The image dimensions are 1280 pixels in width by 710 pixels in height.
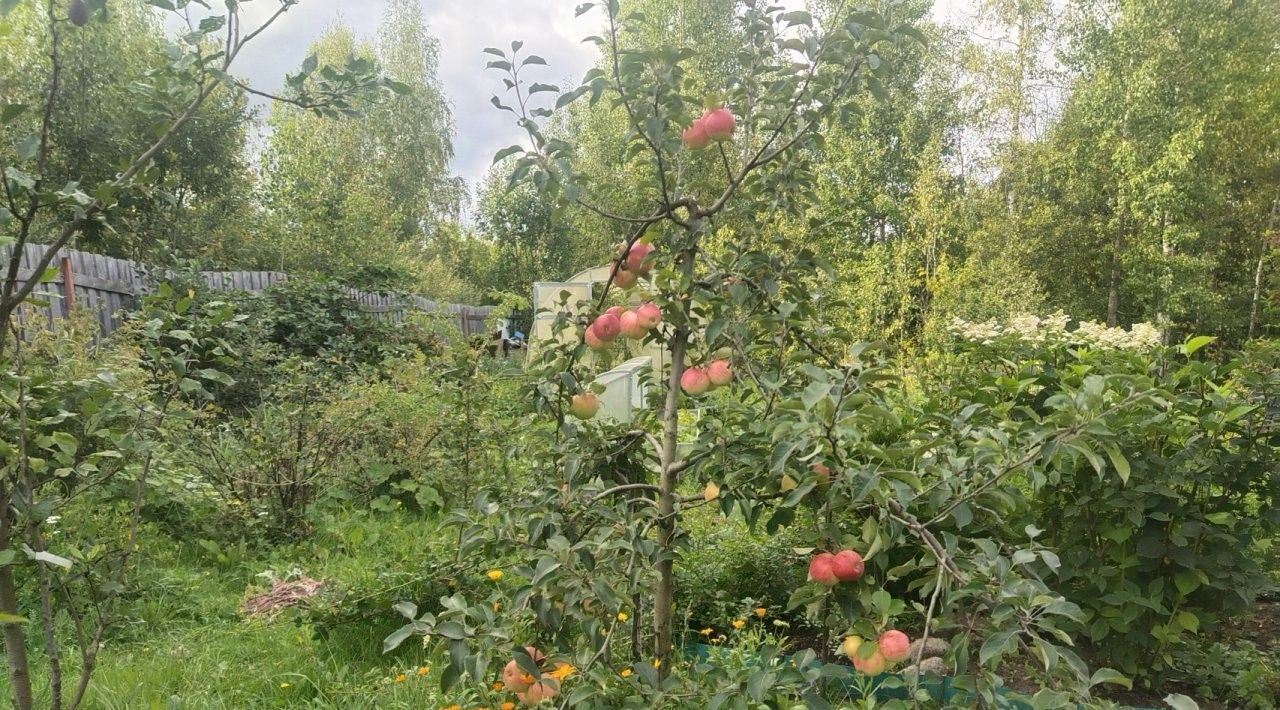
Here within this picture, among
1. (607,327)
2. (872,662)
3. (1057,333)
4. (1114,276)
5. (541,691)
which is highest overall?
(1114,276)

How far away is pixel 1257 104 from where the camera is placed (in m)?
13.9

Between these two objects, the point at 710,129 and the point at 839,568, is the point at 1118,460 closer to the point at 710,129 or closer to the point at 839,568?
the point at 839,568

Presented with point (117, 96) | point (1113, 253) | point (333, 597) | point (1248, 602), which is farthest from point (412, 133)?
point (1248, 602)

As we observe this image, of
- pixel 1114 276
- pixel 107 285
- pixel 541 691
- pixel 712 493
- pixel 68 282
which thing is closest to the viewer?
pixel 541 691

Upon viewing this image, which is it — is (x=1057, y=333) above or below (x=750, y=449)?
above

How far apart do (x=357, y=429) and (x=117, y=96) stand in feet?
22.9

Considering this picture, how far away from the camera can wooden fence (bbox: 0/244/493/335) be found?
4.72 metres

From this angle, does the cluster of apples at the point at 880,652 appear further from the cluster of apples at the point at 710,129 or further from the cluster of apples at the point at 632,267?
the cluster of apples at the point at 710,129

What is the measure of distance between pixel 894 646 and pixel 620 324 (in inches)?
28.0

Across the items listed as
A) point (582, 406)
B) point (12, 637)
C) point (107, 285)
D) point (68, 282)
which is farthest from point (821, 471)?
point (107, 285)

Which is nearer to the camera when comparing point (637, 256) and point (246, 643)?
point (637, 256)

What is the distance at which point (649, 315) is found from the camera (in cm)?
132

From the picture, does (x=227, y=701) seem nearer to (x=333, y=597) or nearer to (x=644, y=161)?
(x=333, y=597)

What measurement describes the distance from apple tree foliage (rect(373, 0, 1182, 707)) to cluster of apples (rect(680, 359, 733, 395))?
44 mm
